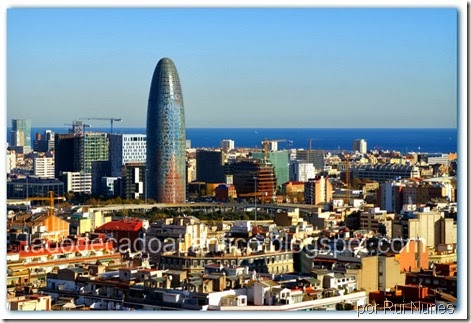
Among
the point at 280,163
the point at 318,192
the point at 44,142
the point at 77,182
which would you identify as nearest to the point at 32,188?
the point at 77,182

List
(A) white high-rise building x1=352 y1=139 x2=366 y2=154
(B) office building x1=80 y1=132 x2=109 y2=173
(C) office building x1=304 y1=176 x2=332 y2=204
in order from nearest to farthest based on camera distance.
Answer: (C) office building x1=304 y1=176 x2=332 y2=204 → (B) office building x1=80 y1=132 x2=109 y2=173 → (A) white high-rise building x1=352 y1=139 x2=366 y2=154

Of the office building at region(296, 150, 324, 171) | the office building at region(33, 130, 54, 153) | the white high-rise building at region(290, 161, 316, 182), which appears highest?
the office building at region(33, 130, 54, 153)

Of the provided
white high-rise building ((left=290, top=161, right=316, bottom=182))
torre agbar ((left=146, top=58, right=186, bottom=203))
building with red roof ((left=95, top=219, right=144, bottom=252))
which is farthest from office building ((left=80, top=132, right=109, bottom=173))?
building with red roof ((left=95, top=219, right=144, bottom=252))

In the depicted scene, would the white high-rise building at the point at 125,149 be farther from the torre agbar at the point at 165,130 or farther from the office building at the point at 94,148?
the torre agbar at the point at 165,130

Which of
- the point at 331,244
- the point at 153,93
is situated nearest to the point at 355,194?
the point at 153,93

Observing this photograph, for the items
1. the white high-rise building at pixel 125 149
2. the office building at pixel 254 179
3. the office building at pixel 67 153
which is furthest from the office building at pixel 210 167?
the office building at pixel 67 153

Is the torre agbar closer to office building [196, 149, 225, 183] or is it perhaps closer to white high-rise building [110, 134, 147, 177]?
office building [196, 149, 225, 183]

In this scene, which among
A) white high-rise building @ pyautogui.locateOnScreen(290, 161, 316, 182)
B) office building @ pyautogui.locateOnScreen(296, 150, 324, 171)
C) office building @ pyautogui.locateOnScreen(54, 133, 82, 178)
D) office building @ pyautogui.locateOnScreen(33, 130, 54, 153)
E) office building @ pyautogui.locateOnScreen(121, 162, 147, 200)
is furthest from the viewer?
office building @ pyautogui.locateOnScreen(33, 130, 54, 153)
